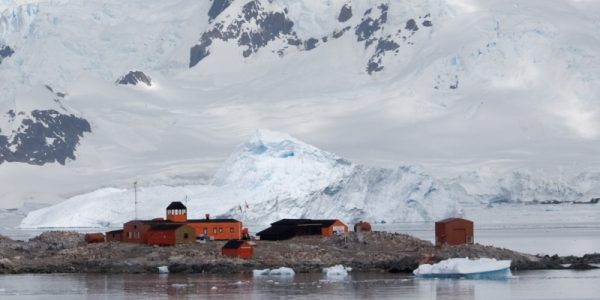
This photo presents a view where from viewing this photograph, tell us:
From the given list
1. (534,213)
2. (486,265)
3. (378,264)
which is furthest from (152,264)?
(534,213)

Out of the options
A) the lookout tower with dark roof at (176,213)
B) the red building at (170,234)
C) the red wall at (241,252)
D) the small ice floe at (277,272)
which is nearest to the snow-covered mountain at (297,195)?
the lookout tower with dark roof at (176,213)

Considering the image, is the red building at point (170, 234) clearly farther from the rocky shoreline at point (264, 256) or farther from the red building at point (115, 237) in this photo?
the red building at point (115, 237)

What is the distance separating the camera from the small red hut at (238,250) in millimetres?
92750

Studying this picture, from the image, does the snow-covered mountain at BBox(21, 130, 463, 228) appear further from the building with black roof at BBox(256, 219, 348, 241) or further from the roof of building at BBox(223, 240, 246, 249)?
the roof of building at BBox(223, 240, 246, 249)

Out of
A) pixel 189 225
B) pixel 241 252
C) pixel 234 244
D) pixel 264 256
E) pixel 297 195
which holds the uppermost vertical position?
pixel 297 195

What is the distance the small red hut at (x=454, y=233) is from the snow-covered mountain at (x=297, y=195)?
5259cm

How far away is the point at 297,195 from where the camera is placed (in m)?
153

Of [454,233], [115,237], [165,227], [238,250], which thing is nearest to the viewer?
[238,250]

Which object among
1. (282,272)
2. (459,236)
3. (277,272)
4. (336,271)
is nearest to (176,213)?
(277,272)

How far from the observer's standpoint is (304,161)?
514 ft

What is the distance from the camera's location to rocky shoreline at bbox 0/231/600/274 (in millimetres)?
91500

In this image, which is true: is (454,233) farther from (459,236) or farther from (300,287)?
(300,287)

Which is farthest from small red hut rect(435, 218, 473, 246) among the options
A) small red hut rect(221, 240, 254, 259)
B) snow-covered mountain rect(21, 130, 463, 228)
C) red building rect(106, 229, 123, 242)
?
snow-covered mountain rect(21, 130, 463, 228)

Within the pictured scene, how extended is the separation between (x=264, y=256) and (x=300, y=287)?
40.9 feet
